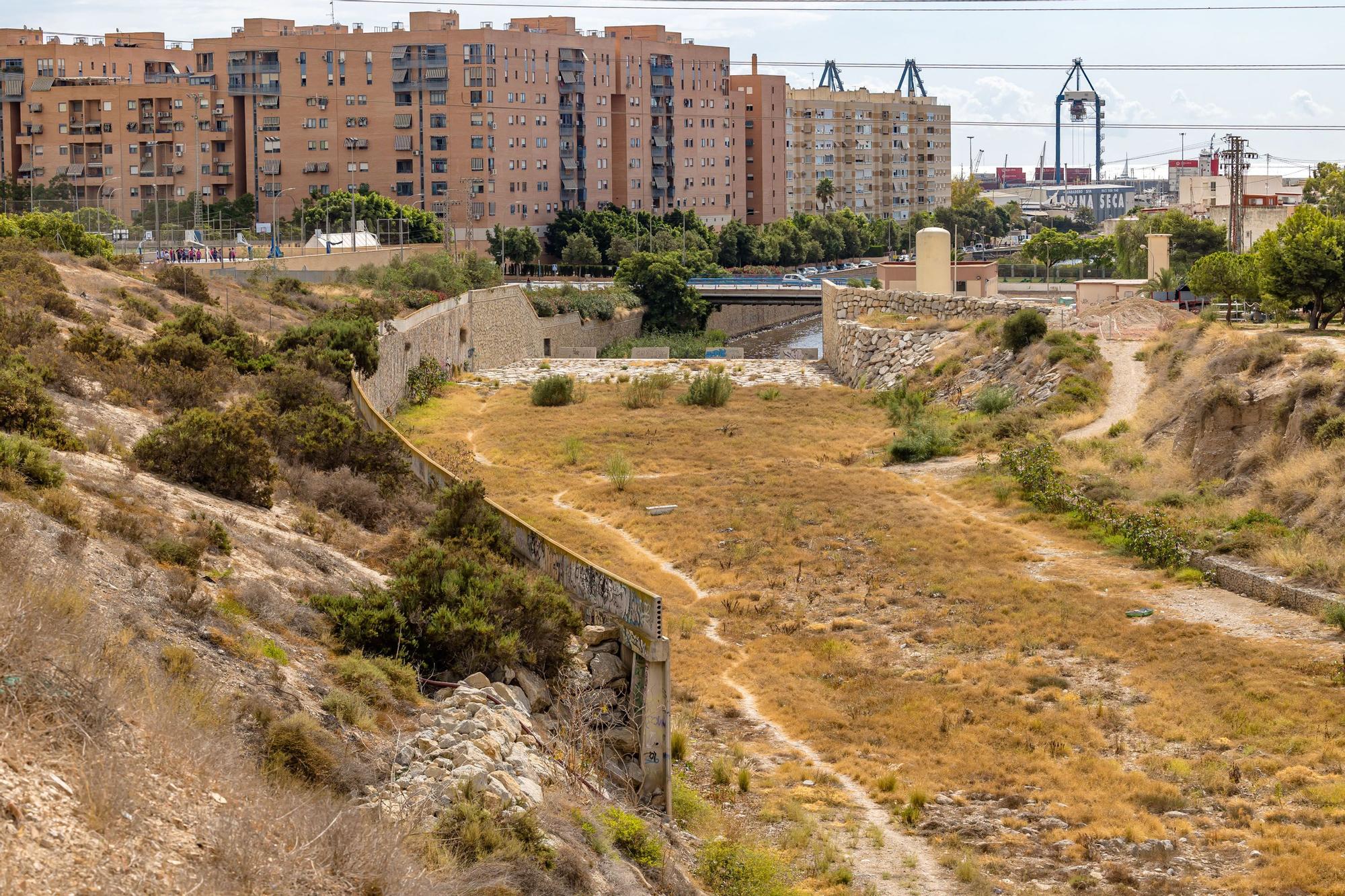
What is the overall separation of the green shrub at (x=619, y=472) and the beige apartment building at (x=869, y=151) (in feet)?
395

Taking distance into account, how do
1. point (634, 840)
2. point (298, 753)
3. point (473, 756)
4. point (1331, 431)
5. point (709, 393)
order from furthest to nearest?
point (709, 393) → point (1331, 431) → point (634, 840) → point (473, 756) → point (298, 753)

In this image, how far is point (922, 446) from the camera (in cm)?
3734

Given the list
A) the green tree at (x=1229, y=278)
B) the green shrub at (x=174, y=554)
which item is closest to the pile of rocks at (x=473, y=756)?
the green shrub at (x=174, y=554)

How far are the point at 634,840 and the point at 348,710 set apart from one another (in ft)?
8.94

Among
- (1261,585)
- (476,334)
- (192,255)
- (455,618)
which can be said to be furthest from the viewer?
(192,255)

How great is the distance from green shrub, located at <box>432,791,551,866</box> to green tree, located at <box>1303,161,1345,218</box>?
3377 inches

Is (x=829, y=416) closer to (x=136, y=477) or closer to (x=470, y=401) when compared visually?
(x=470, y=401)

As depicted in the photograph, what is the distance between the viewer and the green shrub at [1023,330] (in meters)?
48.5

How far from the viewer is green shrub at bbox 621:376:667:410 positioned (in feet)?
157

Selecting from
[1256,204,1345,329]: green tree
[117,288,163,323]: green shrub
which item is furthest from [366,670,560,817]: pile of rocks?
[1256,204,1345,329]: green tree

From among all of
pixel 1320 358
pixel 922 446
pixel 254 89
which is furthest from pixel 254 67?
pixel 1320 358

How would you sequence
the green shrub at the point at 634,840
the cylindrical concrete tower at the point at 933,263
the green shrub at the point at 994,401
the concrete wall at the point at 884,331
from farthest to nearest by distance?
the cylindrical concrete tower at the point at 933,263
the concrete wall at the point at 884,331
the green shrub at the point at 994,401
the green shrub at the point at 634,840

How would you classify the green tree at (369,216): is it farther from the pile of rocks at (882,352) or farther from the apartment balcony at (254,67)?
the pile of rocks at (882,352)

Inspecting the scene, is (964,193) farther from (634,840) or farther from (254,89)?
(634,840)
